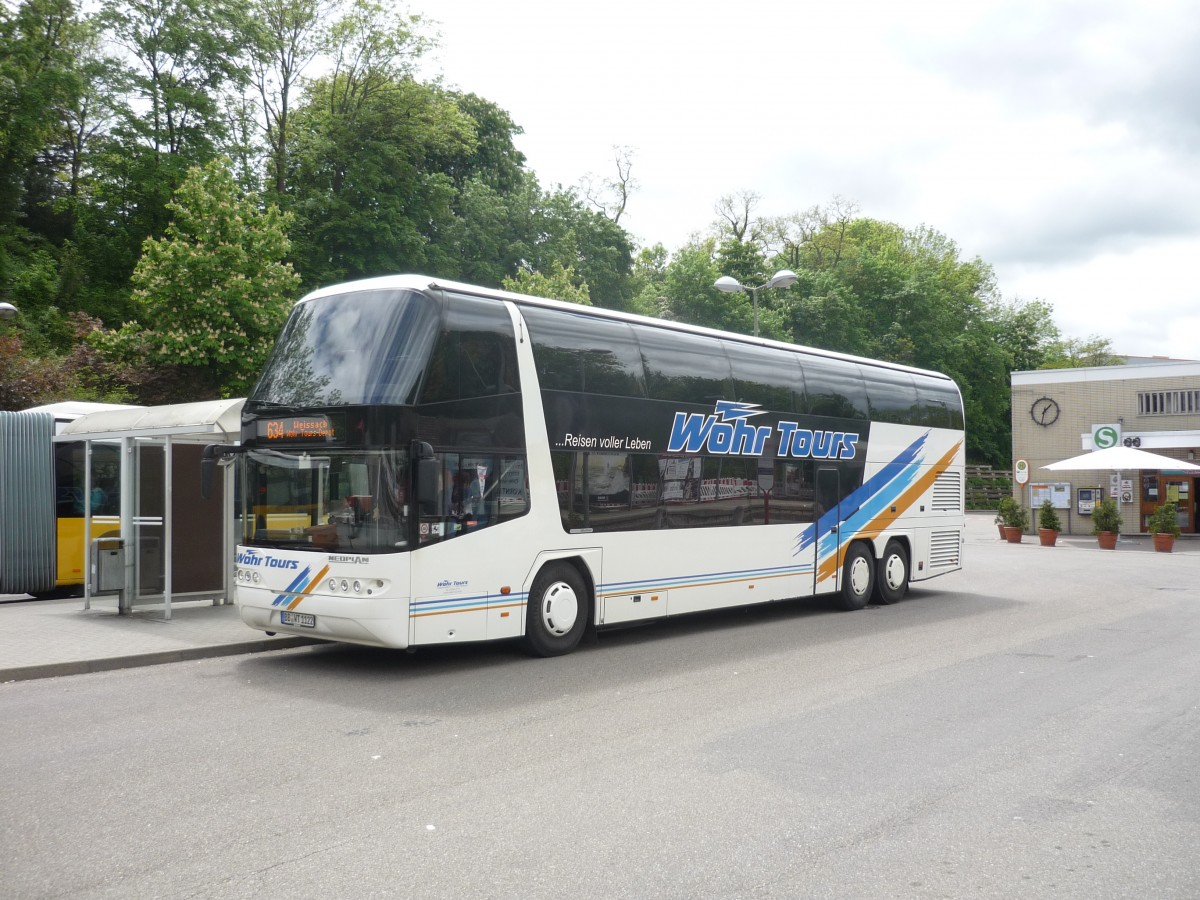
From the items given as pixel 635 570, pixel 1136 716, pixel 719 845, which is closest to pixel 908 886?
pixel 719 845

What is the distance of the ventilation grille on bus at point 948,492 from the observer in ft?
60.2

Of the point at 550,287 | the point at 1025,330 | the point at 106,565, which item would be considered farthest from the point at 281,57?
the point at 1025,330

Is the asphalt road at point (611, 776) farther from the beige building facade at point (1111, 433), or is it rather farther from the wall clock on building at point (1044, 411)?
the wall clock on building at point (1044, 411)

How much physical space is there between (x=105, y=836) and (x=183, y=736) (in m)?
2.23

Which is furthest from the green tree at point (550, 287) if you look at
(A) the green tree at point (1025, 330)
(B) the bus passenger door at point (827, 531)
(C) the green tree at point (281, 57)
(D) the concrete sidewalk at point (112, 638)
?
(A) the green tree at point (1025, 330)

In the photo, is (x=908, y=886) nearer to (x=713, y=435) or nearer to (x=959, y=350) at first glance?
(x=713, y=435)

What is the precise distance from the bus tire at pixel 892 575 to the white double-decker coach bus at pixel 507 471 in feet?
7.64

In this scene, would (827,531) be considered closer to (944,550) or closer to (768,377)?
(768,377)

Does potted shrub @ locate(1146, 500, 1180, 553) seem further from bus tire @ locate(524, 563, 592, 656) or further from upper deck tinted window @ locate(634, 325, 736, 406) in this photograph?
bus tire @ locate(524, 563, 592, 656)

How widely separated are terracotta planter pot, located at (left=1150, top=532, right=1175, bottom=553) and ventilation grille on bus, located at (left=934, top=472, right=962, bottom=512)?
585 inches

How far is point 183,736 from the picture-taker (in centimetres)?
748

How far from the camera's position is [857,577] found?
16.3m

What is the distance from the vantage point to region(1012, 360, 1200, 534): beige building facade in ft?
118

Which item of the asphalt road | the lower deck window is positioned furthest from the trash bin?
the lower deck window
